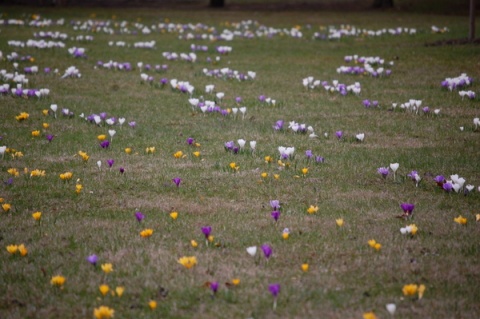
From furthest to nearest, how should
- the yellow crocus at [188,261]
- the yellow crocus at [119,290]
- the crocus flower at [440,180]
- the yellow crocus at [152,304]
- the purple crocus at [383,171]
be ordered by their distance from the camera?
the purple crocus at [383,171]
the crocus flower at [440,180]
the yellow crocus at [188,261]
the yellow crocus at [119,290]
the yellow crocus at [152,304]

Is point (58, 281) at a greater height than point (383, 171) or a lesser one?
greater

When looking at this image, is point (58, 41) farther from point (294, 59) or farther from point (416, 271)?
point (416, 271)

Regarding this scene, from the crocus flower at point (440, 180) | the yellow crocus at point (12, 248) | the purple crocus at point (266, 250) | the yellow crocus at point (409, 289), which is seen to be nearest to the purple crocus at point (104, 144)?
the yellow crocus at point (12, 248)

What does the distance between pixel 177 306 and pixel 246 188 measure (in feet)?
9.64

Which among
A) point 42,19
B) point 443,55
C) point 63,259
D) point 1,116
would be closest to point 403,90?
point 443,55

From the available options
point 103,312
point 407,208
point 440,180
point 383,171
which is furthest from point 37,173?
point 440,180

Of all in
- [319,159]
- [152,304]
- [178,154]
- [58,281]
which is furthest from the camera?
[178,154]

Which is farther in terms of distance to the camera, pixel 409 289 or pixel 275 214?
pixel 275 214

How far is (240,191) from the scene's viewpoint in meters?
7.45

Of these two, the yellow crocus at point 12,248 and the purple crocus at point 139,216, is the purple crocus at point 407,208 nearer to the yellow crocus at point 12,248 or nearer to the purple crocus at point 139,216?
the purple crocus at point 139,216

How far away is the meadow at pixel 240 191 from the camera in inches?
195

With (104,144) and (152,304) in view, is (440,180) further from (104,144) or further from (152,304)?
(104,144)

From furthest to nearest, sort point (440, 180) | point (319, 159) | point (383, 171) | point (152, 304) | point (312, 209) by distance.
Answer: point (319, 159) < point (383, 171) < point (440, 180) < point (312, 209) < point (152, 304)

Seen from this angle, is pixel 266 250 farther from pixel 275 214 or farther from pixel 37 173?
pixel 37 173
